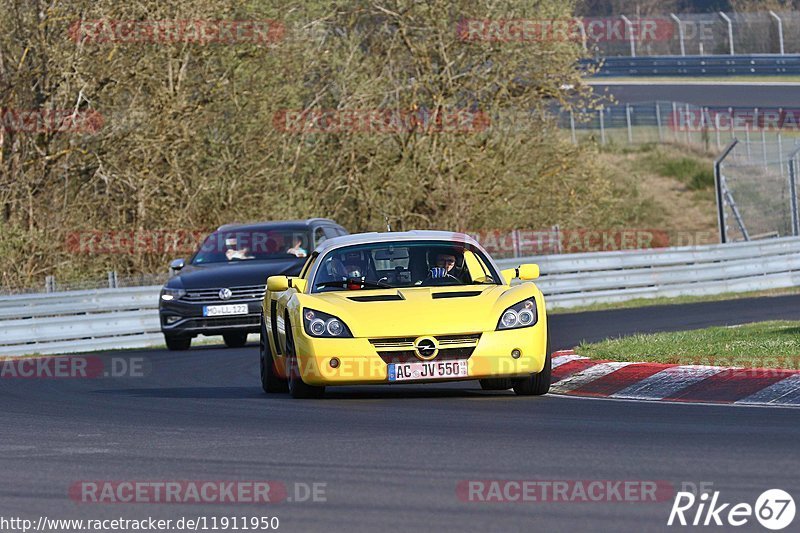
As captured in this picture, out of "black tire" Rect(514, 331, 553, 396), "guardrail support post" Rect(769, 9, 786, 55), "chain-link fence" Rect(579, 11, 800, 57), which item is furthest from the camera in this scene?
"chain-link fence" Rect(579, 11, 800, 57)

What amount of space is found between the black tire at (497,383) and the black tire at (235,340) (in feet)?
30.2

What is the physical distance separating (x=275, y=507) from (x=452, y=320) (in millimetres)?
4252

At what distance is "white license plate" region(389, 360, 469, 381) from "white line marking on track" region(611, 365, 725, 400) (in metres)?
1.28

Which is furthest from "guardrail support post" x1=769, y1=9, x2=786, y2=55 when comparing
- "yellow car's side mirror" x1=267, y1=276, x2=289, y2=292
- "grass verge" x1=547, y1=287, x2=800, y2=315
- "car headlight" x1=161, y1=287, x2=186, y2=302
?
"yellow car's side mirror" x1=267, y1=276, x2=289, y2=292

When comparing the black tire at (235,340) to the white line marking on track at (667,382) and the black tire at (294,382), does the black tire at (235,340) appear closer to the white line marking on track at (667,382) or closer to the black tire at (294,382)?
the black tire at (294,382)

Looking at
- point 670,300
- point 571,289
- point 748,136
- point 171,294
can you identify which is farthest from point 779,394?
point 748,136

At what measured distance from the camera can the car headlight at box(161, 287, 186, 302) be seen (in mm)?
19797

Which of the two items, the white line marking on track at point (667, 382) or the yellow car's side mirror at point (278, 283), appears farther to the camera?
the yellow car's side mirror at point (278, 283)

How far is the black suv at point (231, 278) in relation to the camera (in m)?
19.5

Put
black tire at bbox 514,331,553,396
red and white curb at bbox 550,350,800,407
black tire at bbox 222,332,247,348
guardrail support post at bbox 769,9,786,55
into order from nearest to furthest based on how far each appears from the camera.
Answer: red and white curb at bbox 550,350,800,407
black tire at bbox 514,331,553,396
black tire at bbox 222,332,247,348
guardrail support post at bbox 769,9,786,55

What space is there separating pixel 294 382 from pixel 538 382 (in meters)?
1.80

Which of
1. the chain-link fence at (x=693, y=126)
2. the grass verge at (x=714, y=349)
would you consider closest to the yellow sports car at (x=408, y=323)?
the grass verge at (x=714, y=349)

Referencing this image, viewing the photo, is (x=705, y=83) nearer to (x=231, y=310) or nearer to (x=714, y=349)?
(x=231, y=310)

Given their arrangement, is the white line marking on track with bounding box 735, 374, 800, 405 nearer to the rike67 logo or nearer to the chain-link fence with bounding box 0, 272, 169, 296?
the rike67 logo
